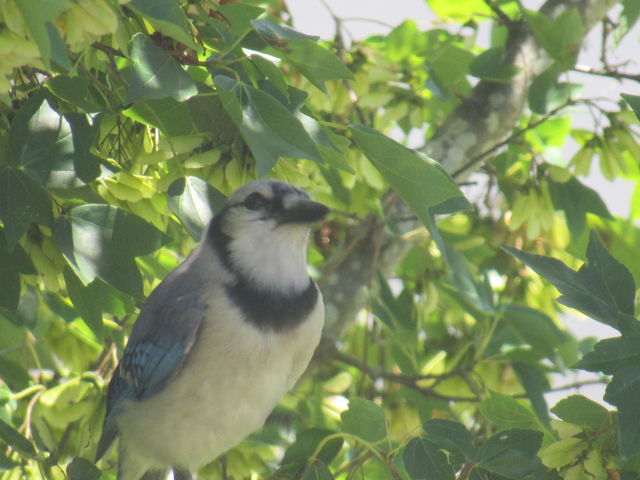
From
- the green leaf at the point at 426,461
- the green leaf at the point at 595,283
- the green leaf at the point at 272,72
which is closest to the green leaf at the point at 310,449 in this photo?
the green leaf at the point at 426,461

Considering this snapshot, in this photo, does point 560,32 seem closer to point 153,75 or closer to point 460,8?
point 460,8

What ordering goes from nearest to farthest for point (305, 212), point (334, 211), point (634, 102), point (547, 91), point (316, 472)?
point (634, 102)
point (316, 472)
point (305, 212)
point (547, 91)
point (334, 211)

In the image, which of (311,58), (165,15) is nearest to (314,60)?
(311,58)

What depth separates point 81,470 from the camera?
1858 mm

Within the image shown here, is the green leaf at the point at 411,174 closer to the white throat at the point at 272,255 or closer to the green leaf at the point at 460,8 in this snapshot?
the white throat at the point at 272,255

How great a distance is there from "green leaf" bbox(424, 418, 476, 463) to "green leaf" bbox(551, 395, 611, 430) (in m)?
0.16

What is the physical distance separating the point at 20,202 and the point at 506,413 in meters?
0.87

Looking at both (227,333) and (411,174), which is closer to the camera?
(411,174)

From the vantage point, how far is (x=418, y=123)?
8.17ft

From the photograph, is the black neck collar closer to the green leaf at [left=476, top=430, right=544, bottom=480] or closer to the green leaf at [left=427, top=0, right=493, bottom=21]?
the green leaf at [left=476, top=430, right=544, bottom=480]

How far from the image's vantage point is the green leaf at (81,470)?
6.07ft

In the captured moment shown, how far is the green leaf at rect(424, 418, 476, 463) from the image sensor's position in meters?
1.67

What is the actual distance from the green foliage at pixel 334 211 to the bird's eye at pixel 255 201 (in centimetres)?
10

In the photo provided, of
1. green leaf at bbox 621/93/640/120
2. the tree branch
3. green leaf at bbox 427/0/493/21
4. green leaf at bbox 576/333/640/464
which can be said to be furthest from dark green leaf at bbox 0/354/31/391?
green leaf at bbox 427/0/493/21
